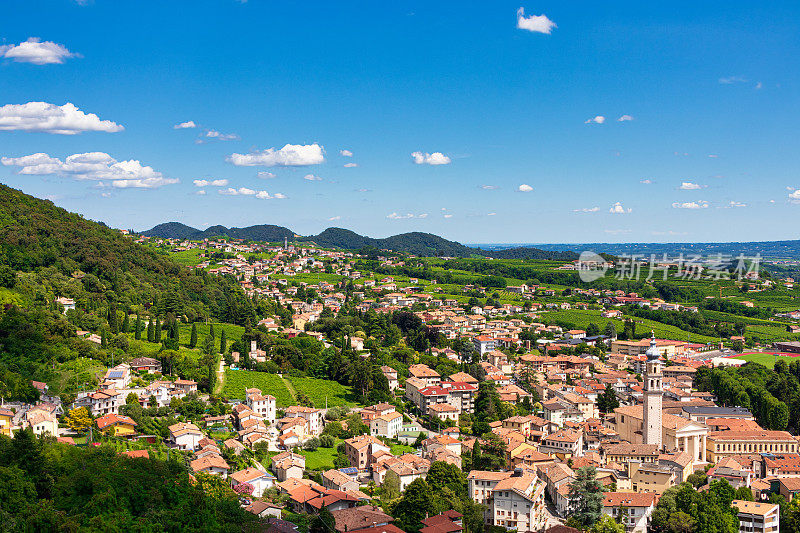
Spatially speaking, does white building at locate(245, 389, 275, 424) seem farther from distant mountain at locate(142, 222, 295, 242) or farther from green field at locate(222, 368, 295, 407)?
distant mountain at locate(142, 222, 295, 242)

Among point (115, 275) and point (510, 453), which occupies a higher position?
point (115, 275)

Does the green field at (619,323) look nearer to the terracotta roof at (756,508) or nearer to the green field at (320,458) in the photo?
the terracotta roof at (756,508)

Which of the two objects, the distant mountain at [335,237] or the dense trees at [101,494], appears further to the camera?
the distant mountain at [335,237]

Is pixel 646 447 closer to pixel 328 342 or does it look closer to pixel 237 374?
pixel 237 374

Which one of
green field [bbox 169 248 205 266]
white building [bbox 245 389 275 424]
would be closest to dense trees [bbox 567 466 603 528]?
white building [bbox 245 389 275 424]

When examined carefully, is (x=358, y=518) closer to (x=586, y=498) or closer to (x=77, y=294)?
(x=586, y=498)

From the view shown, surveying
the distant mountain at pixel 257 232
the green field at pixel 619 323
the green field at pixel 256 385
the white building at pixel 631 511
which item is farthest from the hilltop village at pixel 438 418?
the distant mountain at pixel 257 232

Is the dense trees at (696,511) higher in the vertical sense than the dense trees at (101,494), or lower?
lower

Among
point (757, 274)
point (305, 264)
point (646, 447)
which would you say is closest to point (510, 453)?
point (646, 447)
